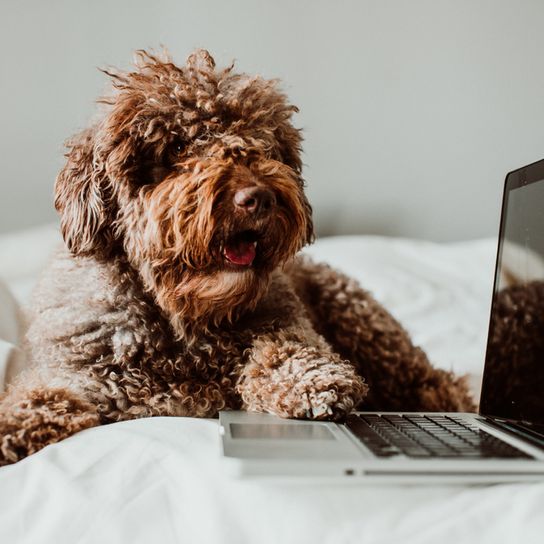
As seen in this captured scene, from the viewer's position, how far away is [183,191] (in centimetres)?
145

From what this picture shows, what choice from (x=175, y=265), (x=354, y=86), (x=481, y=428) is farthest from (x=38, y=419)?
(x=354, y=86)

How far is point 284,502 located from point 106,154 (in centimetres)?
92

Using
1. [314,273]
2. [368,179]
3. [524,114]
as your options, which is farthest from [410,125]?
[314,273]

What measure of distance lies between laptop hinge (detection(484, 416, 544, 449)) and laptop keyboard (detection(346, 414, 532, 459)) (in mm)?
58

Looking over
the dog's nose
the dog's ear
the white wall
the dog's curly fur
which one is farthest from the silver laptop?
the white wall

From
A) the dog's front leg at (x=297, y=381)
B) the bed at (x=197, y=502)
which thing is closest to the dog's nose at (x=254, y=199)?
the dog's front leg at (x=297, y=381)

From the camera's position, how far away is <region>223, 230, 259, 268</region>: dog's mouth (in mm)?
1502

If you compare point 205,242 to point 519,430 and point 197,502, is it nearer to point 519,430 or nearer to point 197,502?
point 197,502

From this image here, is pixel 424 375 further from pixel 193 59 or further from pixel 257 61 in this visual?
pixel 257 61

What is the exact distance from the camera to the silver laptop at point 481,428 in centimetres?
95

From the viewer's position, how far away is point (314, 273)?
2217mm

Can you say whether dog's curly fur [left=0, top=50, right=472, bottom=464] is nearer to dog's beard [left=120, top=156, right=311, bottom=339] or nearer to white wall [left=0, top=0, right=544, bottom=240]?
dog's beard [left=120, top=156, right=311, bottom=339]

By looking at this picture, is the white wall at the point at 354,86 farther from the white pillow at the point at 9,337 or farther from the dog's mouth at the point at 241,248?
the dog's mouth at the point at 241,248

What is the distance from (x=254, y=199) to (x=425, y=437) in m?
0.58
